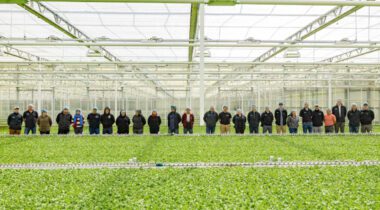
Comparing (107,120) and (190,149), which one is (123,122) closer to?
(107,120)

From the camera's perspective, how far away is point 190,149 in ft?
36.8

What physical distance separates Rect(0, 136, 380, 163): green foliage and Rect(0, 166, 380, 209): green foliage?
1626mm

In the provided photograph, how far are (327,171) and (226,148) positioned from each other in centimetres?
415

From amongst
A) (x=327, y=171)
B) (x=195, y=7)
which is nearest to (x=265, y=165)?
(x=327, y=171)

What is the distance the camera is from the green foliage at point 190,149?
31.6ft

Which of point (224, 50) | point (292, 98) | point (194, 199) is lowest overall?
point (194, 199)

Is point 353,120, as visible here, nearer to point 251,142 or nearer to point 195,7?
point 251,142

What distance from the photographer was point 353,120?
53.5ft

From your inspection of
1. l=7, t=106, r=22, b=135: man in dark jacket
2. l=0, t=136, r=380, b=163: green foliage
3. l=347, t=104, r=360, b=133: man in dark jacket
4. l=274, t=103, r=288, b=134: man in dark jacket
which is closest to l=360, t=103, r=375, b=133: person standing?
l=347, t=104, r=360, b=133: man in dark jacket

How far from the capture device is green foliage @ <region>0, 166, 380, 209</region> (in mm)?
5539

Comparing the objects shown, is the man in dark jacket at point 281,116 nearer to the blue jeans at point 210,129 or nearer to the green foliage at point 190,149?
the green foliage at point 190,149

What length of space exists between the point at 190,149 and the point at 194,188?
15.5 ft

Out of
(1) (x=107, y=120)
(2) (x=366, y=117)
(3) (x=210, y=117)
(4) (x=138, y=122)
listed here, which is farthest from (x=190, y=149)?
(2) (x=366, y=117)

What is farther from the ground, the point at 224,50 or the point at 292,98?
the point at 224,50
